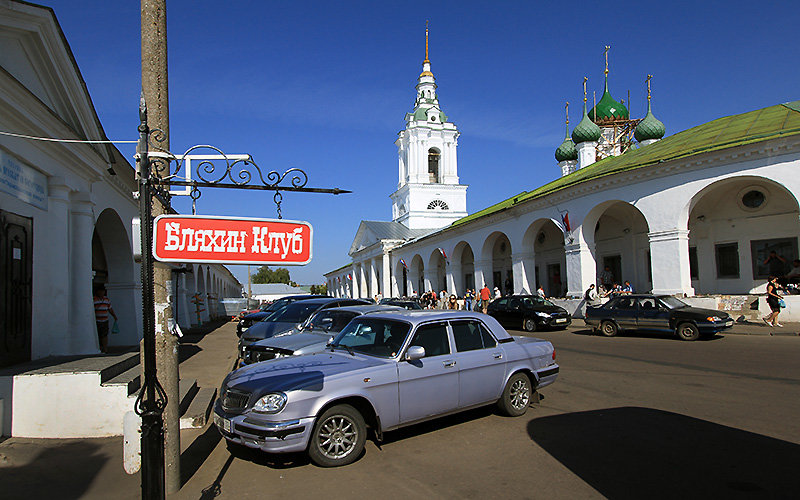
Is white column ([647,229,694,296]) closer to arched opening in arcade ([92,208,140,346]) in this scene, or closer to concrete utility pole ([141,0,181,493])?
arched opening in arcade ([92,208,140,346])

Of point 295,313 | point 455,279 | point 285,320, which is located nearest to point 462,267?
point 455,279

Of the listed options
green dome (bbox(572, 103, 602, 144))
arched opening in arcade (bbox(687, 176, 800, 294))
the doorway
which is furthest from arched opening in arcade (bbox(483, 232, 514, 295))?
the doorway

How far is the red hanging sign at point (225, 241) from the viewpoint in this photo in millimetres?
3877

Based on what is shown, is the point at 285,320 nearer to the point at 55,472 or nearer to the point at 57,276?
the point at 57,276

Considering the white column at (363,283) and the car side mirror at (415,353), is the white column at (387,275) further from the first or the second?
the car side mirror at (415,353)

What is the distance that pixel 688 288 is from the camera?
18.9m

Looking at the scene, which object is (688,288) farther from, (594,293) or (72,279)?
(72,279)

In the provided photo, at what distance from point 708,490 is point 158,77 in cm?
617

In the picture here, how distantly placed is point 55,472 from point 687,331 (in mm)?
15179

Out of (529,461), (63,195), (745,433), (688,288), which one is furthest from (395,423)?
(688,288)

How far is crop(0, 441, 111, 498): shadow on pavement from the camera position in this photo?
4.62m

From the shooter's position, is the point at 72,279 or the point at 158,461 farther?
the point at 72,279

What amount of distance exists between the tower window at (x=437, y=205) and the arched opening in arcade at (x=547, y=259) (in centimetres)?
3025

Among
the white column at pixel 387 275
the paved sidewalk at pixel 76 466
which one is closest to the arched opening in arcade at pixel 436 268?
the white column at pixel 387 275
